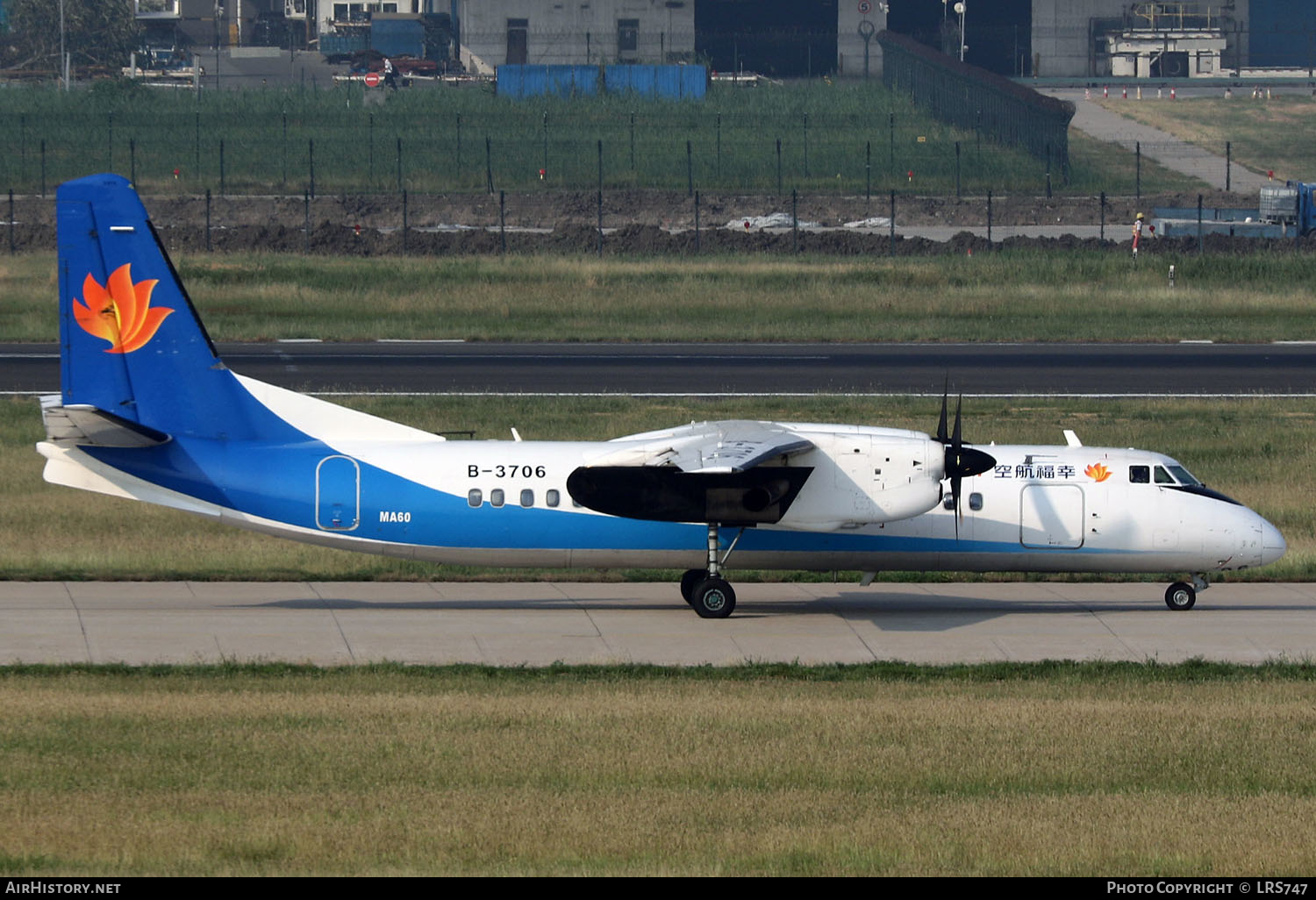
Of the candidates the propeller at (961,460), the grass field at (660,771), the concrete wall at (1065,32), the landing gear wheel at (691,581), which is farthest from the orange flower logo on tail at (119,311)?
the concrete wall at (1065,32)

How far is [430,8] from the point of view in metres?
142

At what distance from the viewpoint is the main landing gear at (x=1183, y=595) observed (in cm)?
2562

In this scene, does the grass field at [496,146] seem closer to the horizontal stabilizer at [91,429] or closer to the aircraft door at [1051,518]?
the aircraft door at [1051,518]

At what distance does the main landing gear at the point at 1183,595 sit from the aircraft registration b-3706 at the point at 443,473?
2.49 metres

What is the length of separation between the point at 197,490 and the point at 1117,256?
4895cm

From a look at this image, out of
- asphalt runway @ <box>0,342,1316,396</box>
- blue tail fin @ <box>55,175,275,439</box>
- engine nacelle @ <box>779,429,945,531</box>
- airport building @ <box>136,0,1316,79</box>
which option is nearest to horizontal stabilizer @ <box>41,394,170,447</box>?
blue tail fin @ <box>55,175,275,439</box>

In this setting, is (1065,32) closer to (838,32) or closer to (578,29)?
(838,32)

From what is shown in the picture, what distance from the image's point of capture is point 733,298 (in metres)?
58.9

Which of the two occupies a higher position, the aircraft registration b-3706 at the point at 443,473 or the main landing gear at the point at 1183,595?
the aircraft registration b-3706 at the point at 443,473

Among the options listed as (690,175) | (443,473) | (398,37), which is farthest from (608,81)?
(443,473)

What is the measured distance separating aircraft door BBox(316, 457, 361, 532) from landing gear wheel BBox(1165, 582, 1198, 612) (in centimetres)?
1248

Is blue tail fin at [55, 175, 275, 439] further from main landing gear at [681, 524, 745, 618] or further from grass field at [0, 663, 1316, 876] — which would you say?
main landing gear at [681, 524, 745, 618]

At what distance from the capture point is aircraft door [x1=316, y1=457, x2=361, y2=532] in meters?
23.7

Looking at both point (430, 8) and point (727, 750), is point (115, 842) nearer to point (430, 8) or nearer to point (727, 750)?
point (727, 750)
